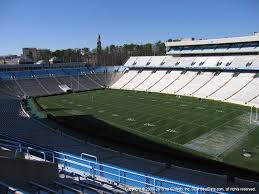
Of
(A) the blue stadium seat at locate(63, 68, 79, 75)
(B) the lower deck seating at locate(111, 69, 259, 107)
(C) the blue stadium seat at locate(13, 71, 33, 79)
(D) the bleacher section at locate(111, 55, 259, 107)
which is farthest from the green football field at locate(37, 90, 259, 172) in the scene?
(A) the blue stadium seat at locate(63, 68, 79, 75)

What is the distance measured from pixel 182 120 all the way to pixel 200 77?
23747 mm

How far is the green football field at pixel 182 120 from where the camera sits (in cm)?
2462

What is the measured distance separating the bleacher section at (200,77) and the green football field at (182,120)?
3559 mm

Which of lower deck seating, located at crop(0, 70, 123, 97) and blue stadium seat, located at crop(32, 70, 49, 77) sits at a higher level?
blue stadium seat, located at crop(32, 70, 49, 77)

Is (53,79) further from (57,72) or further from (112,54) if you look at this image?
(112,54)

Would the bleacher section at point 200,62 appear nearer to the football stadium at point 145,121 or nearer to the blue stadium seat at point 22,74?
the football stadium at point 145,121

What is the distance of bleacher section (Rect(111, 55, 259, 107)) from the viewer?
4684 centimetres

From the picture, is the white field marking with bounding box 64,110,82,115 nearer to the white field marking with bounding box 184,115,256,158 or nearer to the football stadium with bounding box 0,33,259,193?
the football stadium with bounding box 0,33,259,193

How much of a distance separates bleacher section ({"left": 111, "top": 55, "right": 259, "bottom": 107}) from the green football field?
11.7 feet

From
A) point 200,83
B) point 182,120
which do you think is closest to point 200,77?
point 200,83

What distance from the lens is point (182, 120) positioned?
33.3 metres

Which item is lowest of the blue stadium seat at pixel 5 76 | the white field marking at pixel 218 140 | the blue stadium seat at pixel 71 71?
the white field marking at pixel 218 140

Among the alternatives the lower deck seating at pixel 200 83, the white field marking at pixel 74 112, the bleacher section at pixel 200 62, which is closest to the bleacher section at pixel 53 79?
the lower deck seating at pixel 200 83

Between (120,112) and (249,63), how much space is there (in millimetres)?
25072
